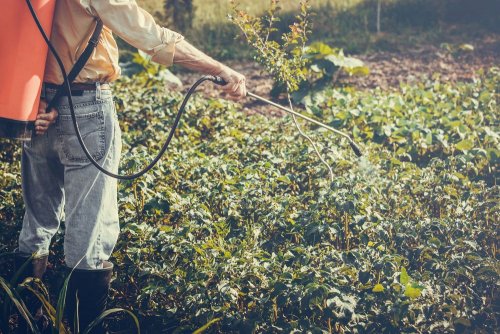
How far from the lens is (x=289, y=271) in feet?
10.9

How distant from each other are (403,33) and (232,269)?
23.3 feet

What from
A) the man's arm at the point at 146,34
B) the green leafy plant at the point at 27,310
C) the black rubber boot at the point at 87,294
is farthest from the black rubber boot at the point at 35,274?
the man's arm at the point at 146,34

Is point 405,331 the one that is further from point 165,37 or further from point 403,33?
point 403,33

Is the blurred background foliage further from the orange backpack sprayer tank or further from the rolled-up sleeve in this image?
the orange backpack sprayer tank

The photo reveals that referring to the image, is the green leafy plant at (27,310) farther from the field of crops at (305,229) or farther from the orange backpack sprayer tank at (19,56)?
the orange backpack sprayer tank at (19,56)

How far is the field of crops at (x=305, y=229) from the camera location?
3.22 metres

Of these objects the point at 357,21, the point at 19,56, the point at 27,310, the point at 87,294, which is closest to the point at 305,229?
the point at 87,294

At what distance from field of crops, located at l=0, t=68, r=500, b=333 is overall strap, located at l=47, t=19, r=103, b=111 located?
0.96m

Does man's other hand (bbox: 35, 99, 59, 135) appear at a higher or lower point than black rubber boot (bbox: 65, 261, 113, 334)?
higher

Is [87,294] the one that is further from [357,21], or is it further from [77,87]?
[357,21]

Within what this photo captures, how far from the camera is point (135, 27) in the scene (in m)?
2.82

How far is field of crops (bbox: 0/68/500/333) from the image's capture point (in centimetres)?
322

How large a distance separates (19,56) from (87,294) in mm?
1065

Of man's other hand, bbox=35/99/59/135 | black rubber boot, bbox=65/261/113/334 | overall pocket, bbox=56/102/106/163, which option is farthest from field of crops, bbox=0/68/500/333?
man's other hand, bbox=35/99/59/135
